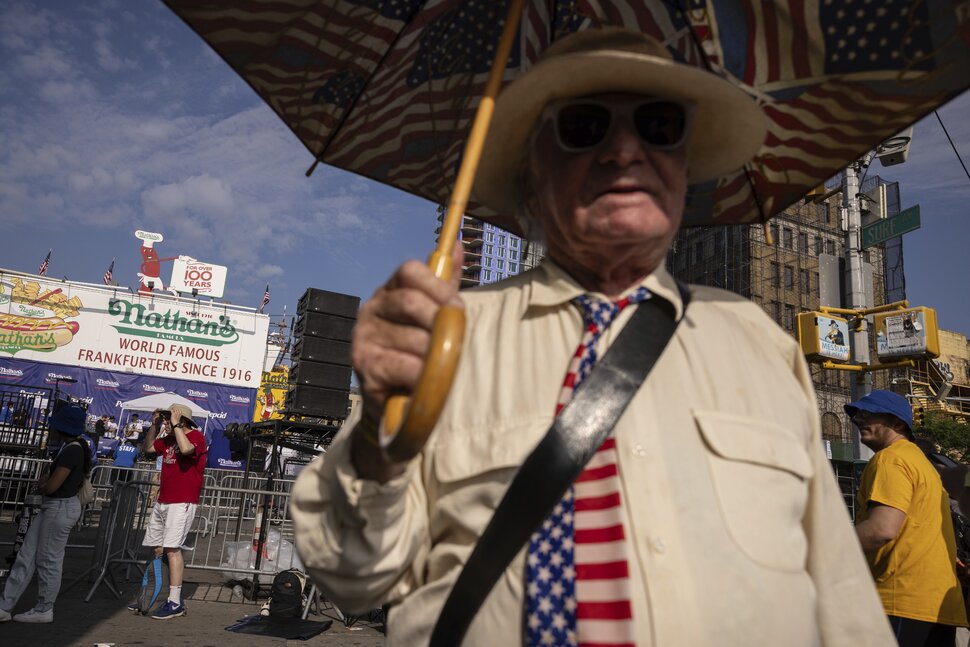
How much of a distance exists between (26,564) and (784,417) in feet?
24.2

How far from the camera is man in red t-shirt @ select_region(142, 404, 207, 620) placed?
22.8 feet

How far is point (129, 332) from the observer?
30.4 metres

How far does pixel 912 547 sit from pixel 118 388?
3107 centimetres

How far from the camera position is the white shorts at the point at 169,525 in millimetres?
7008

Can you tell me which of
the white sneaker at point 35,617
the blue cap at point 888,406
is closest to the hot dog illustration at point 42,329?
the white sneaker at point 35,617

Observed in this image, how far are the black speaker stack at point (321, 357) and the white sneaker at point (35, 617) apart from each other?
634 cm

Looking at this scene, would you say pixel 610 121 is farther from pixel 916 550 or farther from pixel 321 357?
pixel 321 357

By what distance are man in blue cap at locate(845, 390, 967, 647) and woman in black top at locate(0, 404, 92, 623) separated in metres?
7.00

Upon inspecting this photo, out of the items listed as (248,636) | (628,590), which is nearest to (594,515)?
(628,590)

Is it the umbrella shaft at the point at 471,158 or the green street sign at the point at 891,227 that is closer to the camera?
the umbrella shaft at the point at 471,158

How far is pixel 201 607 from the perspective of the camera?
7.45 m

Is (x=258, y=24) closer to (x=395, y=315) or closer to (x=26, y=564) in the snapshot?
(x=395, y=315)

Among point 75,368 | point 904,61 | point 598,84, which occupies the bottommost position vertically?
point 598,84

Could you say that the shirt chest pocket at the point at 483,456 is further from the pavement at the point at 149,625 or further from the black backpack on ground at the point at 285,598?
the black backpack on ground at the point at 285,598
